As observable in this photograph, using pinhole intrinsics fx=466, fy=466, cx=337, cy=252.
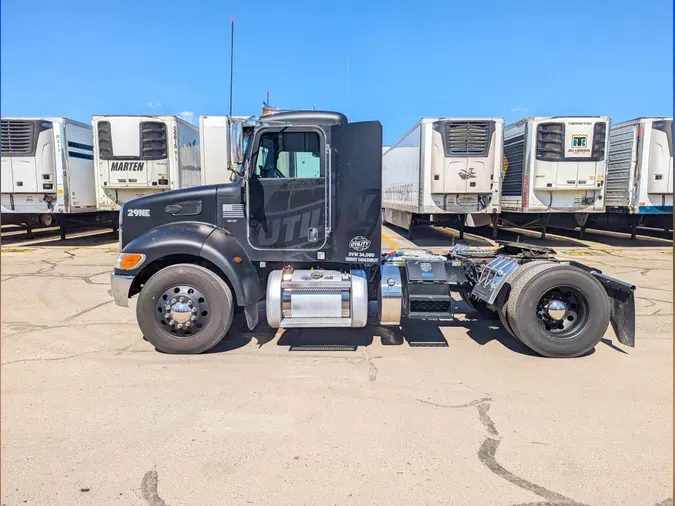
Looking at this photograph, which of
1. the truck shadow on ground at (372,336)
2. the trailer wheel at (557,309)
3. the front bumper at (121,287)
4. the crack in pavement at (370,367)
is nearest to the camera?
the crack in pavement at (370,367)

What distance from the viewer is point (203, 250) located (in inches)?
195

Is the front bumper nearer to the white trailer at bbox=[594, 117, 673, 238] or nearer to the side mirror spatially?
the side mirror

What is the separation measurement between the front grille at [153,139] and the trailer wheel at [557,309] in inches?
460

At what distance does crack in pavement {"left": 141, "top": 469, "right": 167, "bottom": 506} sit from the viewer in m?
2.61

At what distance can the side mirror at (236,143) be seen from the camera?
4727mm

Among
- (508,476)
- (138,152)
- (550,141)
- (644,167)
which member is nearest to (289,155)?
(508,476)

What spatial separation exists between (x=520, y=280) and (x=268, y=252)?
2.77 metres

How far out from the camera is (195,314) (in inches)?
194

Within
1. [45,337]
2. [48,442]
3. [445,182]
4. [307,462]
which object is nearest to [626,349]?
[307,462]

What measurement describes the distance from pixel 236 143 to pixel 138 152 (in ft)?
33.7

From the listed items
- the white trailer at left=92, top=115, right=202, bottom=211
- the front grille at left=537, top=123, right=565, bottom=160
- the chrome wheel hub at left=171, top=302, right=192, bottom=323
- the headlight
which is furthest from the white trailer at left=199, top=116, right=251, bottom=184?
the front grille at left=537, top=123, right=565, bottom=160

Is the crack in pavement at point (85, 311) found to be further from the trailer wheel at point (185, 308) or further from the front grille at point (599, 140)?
the front grille at point (599, 140)

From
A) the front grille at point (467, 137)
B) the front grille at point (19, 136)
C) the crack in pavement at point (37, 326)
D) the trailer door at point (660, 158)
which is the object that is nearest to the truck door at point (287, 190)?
the crack in pavement at point (37, 326)

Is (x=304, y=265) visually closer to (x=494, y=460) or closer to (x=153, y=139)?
(x=494, y=460)
